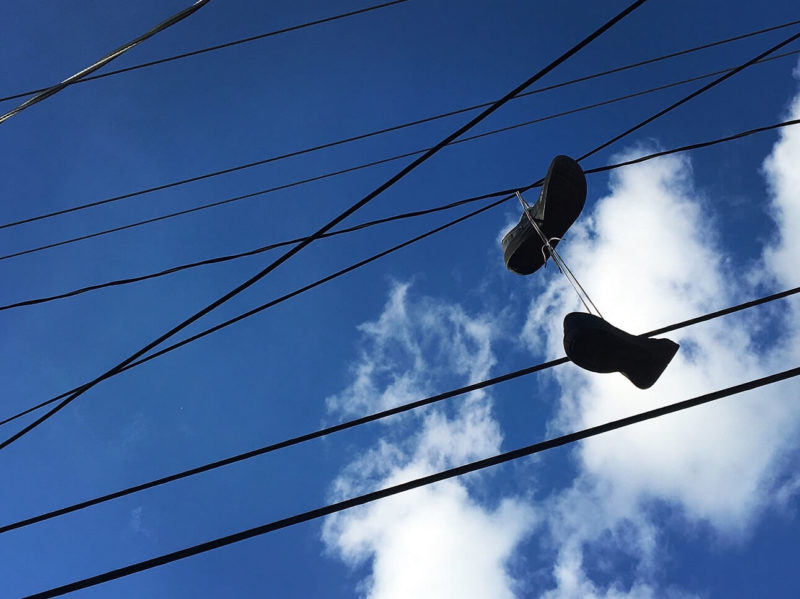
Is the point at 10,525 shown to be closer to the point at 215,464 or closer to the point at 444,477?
the point at 215,464

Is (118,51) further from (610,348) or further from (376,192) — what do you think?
(610,348)

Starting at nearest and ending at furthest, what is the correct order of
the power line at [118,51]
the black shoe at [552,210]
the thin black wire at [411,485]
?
the thin black wire at [411,485] < the power line at [118,51] < the black shoe at [552,210]

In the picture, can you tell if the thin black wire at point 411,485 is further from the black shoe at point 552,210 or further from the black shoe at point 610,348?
the black shoe at point 552,210

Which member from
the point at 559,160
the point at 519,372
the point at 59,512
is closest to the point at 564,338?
the point at 519,372

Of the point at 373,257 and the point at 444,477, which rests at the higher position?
the point at 373,257

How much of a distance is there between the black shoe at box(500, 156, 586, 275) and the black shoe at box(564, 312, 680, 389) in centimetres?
81

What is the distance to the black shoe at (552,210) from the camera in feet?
10.2

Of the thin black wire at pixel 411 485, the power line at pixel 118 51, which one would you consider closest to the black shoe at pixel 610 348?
the thin black wire at pixel 411 485

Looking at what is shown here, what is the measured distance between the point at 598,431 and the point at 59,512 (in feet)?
6.56

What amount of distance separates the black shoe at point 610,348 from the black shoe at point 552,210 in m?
0.81

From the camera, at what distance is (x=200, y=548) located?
70.2 inches

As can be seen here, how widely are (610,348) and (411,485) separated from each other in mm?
1095

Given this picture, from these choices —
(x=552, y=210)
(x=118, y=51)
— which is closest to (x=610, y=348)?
(x=552, y=210)

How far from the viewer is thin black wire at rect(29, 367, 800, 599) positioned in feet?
5.82
